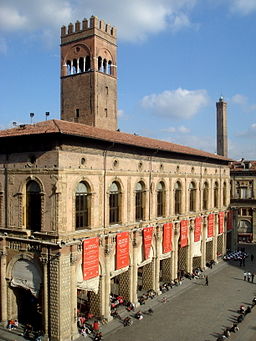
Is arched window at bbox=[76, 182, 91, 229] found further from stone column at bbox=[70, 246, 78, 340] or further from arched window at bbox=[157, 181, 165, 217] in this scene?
arched window at bbox=[157, 181, 165, 217]

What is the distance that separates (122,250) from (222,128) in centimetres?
5015

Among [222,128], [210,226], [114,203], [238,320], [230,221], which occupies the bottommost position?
[238,320]

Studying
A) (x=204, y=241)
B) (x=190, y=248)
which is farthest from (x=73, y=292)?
(x=204, y=241)

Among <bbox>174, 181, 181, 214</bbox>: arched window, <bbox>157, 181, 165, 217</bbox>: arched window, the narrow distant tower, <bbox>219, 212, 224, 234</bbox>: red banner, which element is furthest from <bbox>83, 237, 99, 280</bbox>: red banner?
the narrow distant tower

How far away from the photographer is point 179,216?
36.0 metres

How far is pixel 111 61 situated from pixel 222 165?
19.7 m

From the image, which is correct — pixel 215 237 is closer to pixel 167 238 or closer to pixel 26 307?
pixel 167 238

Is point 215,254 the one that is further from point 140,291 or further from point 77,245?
point 77,245

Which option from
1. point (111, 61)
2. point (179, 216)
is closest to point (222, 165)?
point (179, 216)

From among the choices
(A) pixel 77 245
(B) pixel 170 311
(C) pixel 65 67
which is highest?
(C) pixel 65 67

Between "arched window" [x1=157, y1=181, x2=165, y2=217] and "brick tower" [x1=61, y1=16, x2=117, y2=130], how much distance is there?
8853 millimetres

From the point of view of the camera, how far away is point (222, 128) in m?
71.9

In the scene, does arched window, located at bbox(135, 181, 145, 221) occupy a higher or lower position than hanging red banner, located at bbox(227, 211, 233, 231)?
higher

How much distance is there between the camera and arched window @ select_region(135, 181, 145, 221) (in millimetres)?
30328
